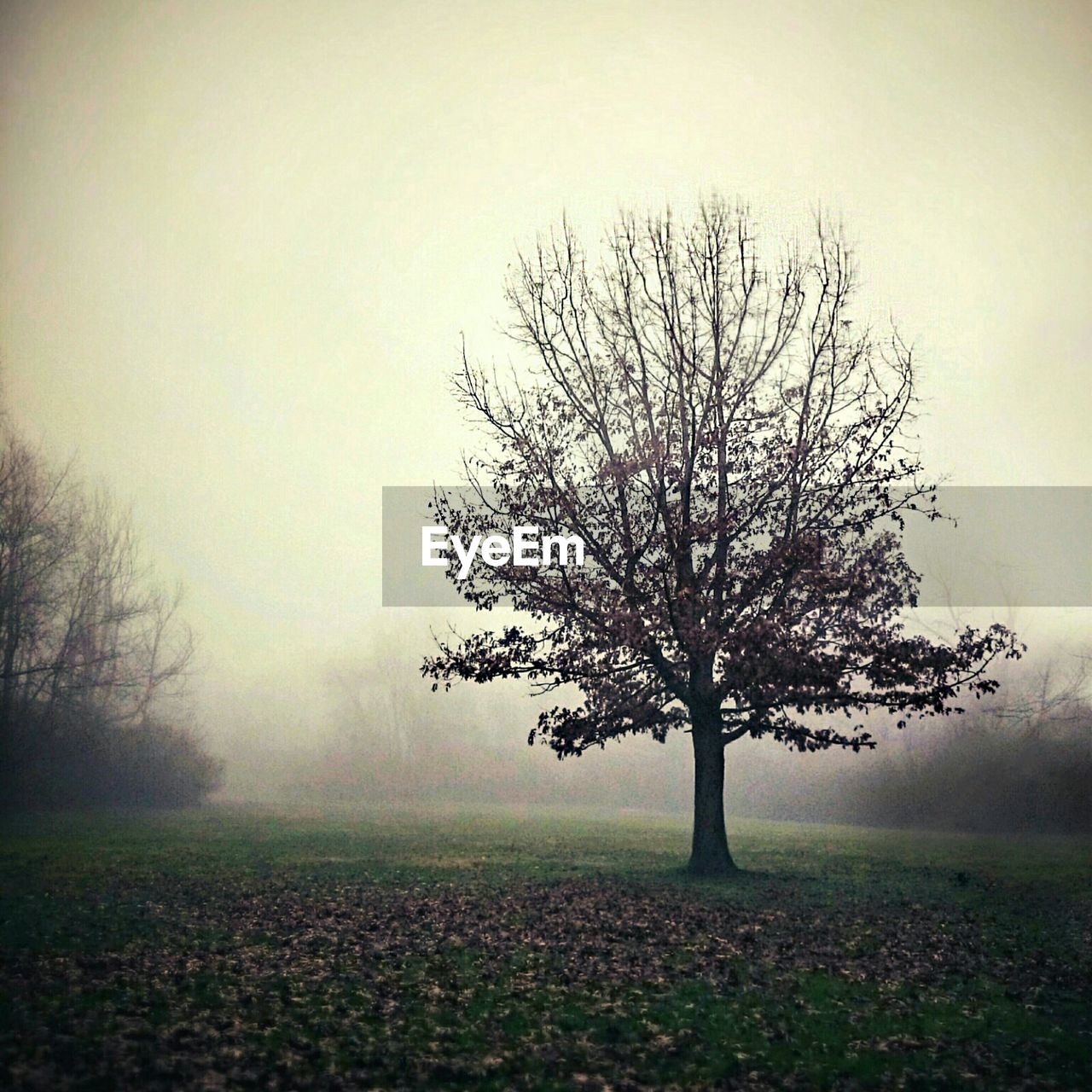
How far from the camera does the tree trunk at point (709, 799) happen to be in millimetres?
18094

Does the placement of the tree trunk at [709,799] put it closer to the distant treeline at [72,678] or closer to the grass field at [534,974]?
the grass field at [534,974]

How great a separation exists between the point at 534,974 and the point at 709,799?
837 cm

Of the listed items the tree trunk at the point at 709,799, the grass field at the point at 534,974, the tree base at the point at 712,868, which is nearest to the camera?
the grass field at the point at 534,974

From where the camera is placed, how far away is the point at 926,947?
12477mm

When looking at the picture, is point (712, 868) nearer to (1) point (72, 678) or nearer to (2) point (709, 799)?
(2) point (709, 799)

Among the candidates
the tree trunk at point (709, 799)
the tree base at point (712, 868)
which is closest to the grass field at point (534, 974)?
the tree base at point (712, 868)

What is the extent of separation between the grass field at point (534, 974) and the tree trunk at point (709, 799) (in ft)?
2.05

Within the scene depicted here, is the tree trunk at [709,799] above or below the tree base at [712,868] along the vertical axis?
above

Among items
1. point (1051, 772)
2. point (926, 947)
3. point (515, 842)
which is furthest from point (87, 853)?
point (1051, 772)

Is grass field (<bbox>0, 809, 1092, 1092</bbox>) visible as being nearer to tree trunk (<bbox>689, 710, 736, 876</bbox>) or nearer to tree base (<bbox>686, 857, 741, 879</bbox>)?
tree base (<bbox>686, 857, 741, 879</bbox>)

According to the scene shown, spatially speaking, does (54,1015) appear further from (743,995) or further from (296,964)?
(743,995)

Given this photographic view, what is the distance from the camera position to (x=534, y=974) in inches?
419

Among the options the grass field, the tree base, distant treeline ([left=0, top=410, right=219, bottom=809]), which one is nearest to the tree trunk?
the tree base

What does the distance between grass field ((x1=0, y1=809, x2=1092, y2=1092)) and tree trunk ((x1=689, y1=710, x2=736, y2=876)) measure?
2.05ft
